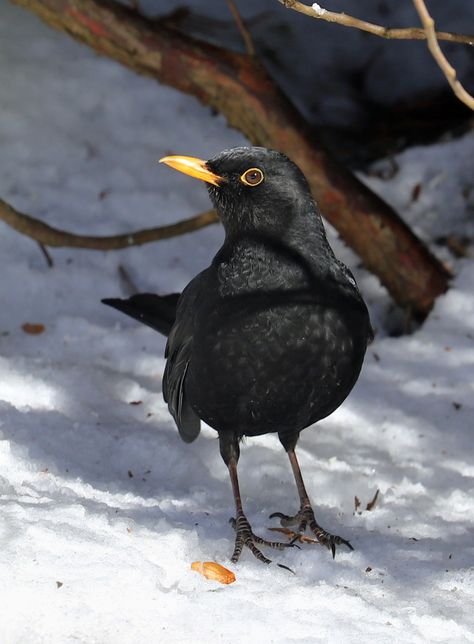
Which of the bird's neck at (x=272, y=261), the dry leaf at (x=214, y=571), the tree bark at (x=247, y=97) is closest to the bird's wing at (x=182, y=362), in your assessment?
the bird's neck at (x=272, y=261)

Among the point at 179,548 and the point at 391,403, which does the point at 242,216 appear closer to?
the point at 179,548

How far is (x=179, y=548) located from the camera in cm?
329

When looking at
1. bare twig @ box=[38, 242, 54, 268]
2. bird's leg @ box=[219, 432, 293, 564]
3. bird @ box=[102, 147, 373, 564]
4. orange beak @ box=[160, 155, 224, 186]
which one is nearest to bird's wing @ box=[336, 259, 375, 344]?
bird @ box=[102, 147, 373, 564]

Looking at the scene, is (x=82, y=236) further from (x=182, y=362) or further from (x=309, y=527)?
(x=309, y=527)

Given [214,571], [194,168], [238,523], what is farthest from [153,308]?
[214,571]

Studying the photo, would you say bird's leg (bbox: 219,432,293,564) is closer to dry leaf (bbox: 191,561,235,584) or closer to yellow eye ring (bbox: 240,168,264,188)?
dry leaf (bbox: 191,561,235,584)

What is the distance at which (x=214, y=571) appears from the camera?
321 centimetres

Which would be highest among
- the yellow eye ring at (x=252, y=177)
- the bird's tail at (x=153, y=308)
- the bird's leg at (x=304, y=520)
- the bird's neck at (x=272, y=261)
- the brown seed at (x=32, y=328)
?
the yellow eye ring at (x=252, y=177)

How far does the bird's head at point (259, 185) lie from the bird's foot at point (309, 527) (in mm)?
1001

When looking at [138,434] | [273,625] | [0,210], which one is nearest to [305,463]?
[138,434]

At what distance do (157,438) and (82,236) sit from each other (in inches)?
53.0

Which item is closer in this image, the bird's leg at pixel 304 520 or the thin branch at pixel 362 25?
the thin branch at pixel 362 25

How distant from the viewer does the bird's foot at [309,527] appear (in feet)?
12.1

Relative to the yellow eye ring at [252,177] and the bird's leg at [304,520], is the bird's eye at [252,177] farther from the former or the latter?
the bird's leg at [304,520]
